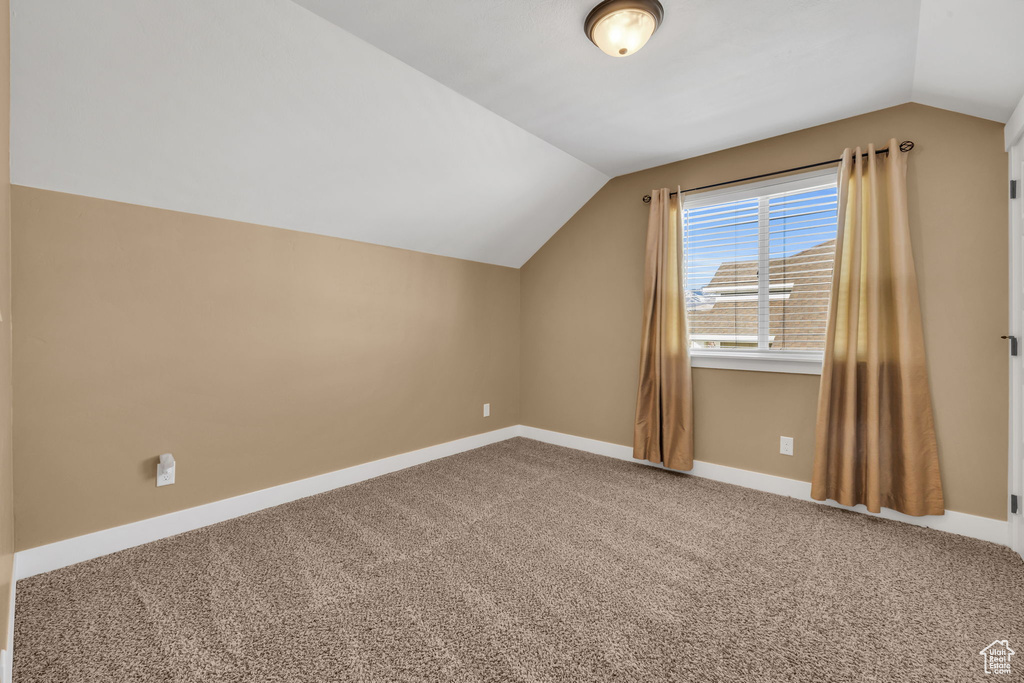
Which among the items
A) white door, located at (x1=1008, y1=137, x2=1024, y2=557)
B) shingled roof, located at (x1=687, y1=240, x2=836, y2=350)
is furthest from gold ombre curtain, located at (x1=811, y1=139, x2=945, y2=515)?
white door, located at (x1=1008, y1=137, x2=1024, y2=557)

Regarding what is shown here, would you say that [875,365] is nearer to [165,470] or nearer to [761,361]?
[761,361]

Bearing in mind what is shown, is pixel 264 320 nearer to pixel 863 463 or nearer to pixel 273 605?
pixel 273 605

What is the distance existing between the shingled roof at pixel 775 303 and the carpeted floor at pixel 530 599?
108 centimetres

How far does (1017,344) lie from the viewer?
6.93 feet

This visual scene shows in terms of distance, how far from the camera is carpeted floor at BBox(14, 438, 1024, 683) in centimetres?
140

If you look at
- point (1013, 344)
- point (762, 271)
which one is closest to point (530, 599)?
point (762, 271)

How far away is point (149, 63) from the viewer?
1.66m

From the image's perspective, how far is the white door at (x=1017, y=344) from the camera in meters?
2.08

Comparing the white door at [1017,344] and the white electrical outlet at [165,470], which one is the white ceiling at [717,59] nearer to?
the white door at [1017,344]

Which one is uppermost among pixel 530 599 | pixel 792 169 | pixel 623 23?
pixel 623 23

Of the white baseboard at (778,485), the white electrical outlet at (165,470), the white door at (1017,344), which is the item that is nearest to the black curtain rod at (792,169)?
the white door at (1017,344)

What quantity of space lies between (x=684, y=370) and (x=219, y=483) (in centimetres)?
299

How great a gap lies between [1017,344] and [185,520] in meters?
4.21

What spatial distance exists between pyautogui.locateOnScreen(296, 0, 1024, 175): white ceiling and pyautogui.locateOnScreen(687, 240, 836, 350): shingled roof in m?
0.85
